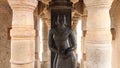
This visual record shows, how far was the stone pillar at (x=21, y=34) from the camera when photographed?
1.84m

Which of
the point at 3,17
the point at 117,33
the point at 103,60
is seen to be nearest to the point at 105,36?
the point at 103,60

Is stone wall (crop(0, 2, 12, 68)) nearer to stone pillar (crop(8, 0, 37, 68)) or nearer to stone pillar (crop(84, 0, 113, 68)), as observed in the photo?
stone pillar (crop(8, 0, 37, 68))

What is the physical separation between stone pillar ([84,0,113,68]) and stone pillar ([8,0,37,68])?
584mm

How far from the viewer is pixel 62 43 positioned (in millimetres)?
2504

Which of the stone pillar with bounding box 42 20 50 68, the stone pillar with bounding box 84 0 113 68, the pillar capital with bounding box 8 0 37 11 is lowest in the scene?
the stone pillar with bounding box 42 20 50 68

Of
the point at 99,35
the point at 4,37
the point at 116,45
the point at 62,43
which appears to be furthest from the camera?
the point at 4,37

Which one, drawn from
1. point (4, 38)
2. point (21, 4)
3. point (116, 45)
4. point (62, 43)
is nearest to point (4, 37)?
point (4, 38)

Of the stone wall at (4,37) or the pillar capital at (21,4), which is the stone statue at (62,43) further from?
the stone wall at (4,37)

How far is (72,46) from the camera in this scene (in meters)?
2.43

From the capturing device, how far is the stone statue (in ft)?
8.07

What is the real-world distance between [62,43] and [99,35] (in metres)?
0.79

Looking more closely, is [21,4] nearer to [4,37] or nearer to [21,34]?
[21,34]

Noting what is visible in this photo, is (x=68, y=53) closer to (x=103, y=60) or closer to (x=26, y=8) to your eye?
(x=103, y=60)

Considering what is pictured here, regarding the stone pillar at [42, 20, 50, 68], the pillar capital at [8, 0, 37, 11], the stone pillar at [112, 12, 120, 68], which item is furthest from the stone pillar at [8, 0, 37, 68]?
the stone pillar at [42, 20, 50, 68]
